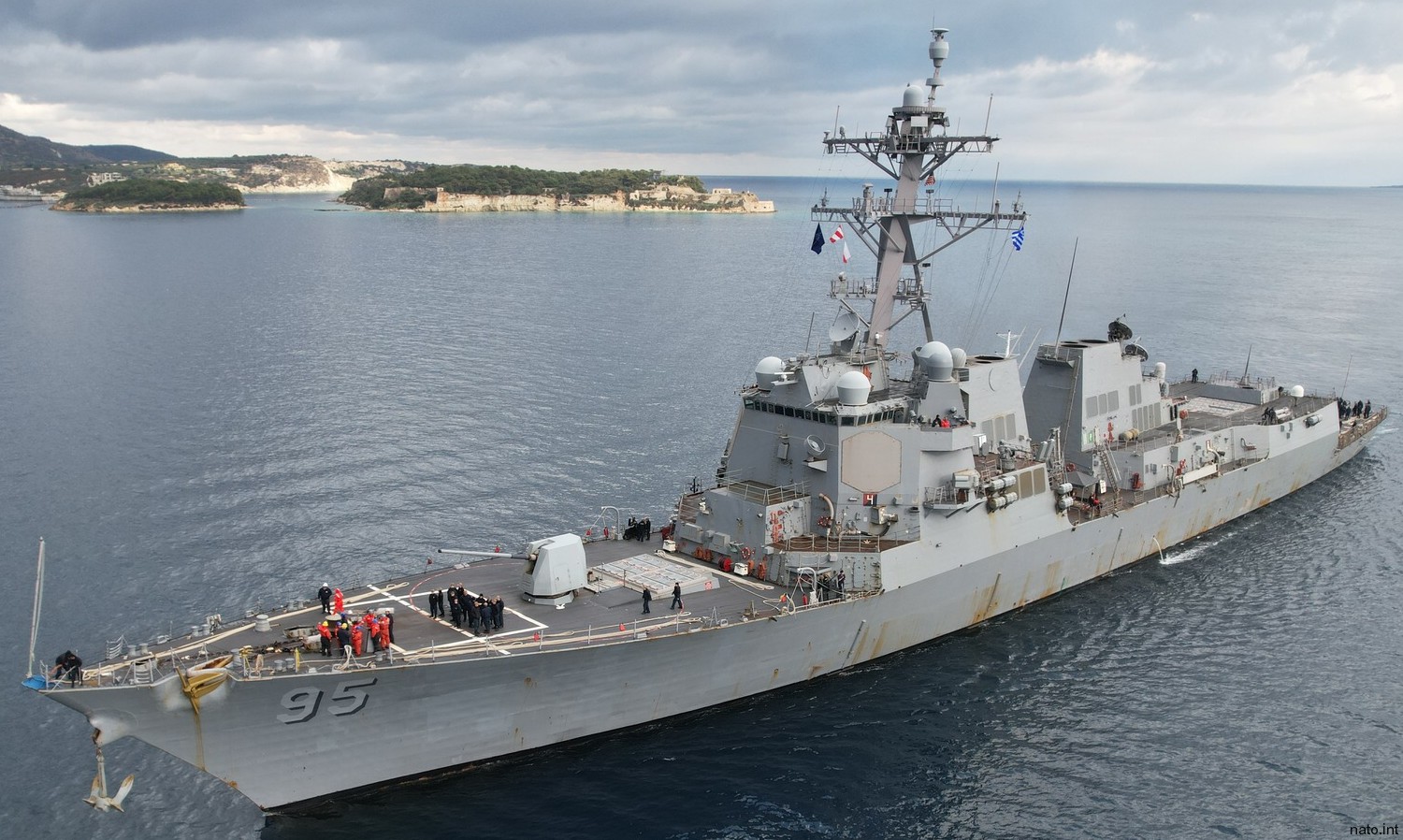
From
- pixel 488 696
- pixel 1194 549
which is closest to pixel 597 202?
pixel 1194 549

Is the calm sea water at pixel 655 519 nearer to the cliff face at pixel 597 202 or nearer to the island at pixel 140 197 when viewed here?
the cliff face at pixel 597 202

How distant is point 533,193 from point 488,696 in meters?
164

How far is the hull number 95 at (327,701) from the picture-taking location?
56.5 ft

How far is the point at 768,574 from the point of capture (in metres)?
23.1

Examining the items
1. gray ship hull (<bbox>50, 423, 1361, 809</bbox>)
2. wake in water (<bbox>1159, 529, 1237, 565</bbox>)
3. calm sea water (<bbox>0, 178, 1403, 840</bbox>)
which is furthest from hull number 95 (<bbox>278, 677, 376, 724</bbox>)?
wake in water (<bbox>1159, 529, 1237, 565</bbox>)

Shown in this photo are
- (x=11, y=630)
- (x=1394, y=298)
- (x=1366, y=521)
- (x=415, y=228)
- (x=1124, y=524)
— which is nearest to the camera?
(x=11, y=630)

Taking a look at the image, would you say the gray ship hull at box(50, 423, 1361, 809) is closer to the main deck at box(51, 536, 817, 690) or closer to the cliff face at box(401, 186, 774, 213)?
the main deck at box(51, 536, 817, 690)

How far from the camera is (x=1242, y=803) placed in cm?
1864

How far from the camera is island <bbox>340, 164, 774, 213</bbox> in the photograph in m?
168

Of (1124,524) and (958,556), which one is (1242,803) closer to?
(958,556)

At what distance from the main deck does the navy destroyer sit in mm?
74

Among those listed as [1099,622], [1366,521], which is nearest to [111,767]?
[1099,622]

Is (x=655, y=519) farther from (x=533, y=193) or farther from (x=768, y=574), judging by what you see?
(x=533, y=193)

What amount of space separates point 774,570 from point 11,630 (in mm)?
18204
